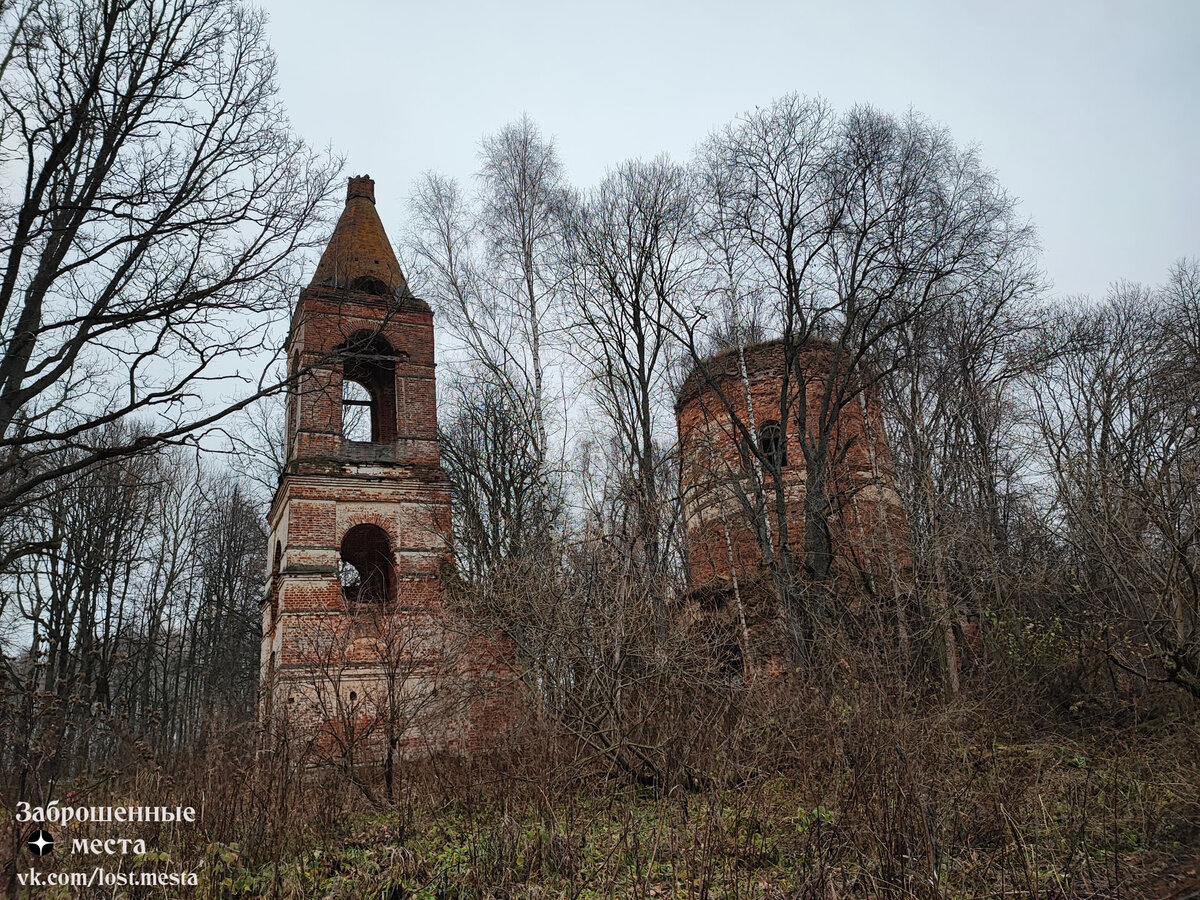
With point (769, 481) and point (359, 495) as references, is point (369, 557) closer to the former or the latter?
point (359, 495)

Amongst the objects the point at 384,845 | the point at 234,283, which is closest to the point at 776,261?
the point at 234,283

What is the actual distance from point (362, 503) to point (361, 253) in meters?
5.46

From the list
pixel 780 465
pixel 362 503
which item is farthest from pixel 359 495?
pixel 780 465

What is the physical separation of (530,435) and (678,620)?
23.3 feet

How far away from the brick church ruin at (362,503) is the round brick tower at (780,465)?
481cm

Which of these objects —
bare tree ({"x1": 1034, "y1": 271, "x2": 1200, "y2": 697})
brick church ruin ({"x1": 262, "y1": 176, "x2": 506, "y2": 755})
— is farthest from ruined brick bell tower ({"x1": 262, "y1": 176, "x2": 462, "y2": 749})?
bare tree ({"x1": 1034, "y1": 271, "x2": 1200, "y2": 697})

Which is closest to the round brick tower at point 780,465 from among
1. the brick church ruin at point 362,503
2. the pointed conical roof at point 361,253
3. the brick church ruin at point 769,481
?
the brick church ruin at point 769,481

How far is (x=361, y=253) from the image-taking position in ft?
55.0

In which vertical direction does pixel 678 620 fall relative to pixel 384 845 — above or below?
above

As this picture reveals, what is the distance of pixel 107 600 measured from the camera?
21.2 meters

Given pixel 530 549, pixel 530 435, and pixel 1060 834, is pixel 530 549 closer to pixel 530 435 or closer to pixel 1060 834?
pixel 530 435

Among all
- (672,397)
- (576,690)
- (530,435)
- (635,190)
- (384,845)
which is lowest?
(384,845)

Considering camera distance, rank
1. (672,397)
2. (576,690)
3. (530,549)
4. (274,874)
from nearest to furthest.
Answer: (274,874)
(576,690)
(530,549)
(672,397)

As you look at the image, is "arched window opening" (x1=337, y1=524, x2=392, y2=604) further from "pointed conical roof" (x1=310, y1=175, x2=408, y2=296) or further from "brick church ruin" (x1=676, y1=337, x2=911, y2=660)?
"brick church ruin" (x1=676, y1=337, x2=911, y2=660)
